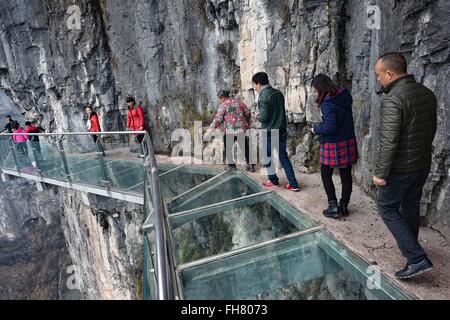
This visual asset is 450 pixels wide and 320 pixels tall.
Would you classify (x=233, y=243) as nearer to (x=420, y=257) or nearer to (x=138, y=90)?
(x=420, y=257)

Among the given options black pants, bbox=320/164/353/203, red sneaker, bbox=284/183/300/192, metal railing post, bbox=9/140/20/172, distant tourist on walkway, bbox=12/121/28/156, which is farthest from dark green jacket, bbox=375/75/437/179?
metal railing post, bbox=9/140/20/172

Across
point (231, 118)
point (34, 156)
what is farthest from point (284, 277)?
point (34, 156)

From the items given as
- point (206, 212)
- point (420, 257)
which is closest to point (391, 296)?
point (420, 257)

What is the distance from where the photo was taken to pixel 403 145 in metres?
2.67

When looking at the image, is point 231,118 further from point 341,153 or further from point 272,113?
point 341,153

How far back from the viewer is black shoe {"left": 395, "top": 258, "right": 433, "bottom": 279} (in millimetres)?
2697

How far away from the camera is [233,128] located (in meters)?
6.10

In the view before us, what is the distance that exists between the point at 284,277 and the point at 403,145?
166 cm

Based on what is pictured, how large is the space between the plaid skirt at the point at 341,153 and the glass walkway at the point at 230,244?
2.87ft

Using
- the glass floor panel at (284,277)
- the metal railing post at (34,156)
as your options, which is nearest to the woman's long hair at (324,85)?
the glass floor panel at (284,277)

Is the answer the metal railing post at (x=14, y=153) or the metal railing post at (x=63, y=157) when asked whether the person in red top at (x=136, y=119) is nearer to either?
the metal railing post at (x=63, y=157)

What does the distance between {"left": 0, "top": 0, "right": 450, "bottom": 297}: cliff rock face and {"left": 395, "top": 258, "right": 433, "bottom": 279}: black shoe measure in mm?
1086
